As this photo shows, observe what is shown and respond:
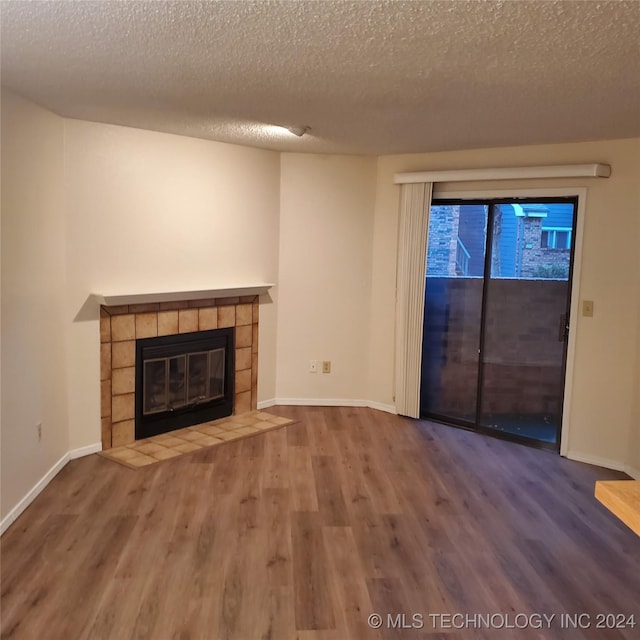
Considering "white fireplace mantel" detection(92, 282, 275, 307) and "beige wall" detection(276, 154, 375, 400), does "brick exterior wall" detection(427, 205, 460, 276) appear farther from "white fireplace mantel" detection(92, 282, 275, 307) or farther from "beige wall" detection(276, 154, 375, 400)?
"white fireplace mantel" detection(92, 282, 275, 307)

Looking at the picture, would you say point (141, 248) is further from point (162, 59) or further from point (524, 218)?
point (524, 218)

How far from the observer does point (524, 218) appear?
4457 mm

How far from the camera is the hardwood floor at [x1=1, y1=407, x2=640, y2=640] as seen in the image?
233cm

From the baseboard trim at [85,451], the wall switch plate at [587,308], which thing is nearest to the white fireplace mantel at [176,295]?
the baseboard trim at [85,451]

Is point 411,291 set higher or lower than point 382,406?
higher

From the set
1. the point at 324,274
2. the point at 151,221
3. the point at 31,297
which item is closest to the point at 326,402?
the point at 324,274

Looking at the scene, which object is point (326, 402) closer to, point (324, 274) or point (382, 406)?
point (382, 406)

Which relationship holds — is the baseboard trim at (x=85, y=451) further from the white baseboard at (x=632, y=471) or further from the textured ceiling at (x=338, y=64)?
the white baseboard at (x=632, y=471)

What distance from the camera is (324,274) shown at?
5.21 m

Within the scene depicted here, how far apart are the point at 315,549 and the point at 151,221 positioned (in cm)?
256

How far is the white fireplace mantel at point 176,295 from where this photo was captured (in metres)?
3.93

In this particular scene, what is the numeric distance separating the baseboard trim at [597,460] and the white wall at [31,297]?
11.5ft

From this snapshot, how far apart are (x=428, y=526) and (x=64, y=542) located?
6.01 feet

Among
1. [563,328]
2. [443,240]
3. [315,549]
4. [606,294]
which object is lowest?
[315,549]
